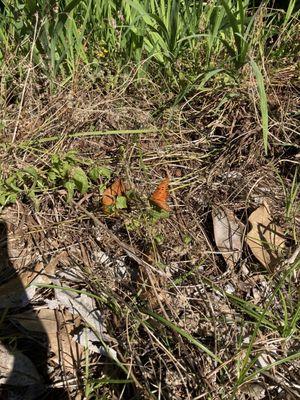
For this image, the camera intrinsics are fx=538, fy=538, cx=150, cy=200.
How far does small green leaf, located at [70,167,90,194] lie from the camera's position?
1.79m

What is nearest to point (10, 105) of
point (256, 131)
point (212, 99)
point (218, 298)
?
point (212, 99)

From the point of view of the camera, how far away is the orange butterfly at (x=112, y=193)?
178 centimetres

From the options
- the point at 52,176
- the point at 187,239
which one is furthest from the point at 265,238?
the point at 52,176

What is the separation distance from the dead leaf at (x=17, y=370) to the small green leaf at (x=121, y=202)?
1.80 ft

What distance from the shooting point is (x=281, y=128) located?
202cm

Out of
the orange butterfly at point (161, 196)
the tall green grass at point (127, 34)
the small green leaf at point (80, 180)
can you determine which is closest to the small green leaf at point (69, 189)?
the small green leaf at point (80, 180)

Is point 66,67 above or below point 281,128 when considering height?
above

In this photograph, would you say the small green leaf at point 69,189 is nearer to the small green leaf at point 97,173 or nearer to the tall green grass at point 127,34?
the small green leaf at point 97,173

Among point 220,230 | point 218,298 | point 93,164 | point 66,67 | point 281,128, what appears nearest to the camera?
point 218,298

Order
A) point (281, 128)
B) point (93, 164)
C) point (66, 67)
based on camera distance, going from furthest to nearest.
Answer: point (66, 67)
point (281, 128)
point (93, 164)

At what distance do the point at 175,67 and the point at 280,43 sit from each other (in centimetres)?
47

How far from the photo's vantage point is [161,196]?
5.95 ft

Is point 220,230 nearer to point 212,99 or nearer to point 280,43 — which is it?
point 212,99

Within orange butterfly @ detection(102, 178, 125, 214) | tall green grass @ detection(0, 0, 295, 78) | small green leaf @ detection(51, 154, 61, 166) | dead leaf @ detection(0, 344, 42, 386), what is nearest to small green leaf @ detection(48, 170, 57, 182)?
small green leaf @ detection(51, 154, 61, 166)
